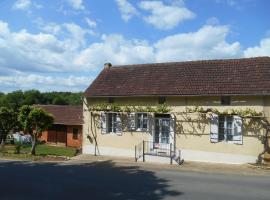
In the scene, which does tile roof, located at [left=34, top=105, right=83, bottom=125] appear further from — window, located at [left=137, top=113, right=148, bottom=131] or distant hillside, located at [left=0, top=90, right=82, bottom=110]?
distant hillside, located at [left=0, top=90, right=82, bottom=110]

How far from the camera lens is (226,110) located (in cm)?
1975

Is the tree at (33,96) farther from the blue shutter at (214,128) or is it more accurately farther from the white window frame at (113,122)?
the blue shutter at (214,128)

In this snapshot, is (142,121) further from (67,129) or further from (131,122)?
(67,129)

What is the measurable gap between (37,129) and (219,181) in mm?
13332

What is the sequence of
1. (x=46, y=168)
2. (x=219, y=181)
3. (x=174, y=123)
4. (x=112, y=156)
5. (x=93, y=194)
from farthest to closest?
1. (x=112, y=156)
2. (x=174, y=123)
3. (x=46, y=168)
4. (x=219, y=181)
5. (x=93, y=194)

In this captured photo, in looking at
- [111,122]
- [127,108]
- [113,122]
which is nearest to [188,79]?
[127,108]

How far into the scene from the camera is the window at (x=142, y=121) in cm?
2231

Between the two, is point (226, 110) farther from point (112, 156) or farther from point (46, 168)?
point (46, 168)

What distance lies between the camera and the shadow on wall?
12484mm

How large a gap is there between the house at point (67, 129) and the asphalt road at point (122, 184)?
15.8 m

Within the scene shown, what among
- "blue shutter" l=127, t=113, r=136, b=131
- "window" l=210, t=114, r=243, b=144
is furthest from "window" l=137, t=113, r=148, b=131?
"window" l=210, t=114, r=243, b=144

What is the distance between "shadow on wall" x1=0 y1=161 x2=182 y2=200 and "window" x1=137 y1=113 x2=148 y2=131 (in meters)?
3.73

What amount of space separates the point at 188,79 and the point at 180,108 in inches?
72.6

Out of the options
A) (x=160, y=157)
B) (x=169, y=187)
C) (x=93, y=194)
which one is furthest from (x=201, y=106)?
(x=93, y=194)
